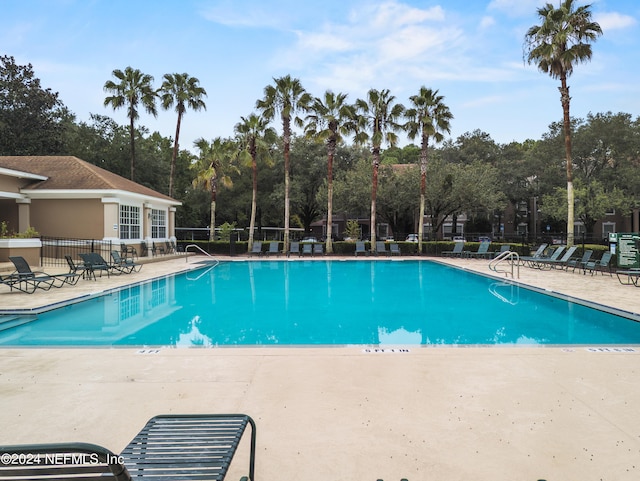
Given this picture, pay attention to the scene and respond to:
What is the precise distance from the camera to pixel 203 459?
2.44 metres

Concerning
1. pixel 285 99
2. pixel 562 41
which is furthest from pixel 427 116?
pixel 285 99

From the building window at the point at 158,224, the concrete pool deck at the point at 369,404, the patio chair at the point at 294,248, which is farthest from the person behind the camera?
the patio chair at the point at 294,248

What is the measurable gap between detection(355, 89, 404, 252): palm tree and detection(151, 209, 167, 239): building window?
→ 13.2 m

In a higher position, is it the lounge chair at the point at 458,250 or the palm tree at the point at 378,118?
the palm tree at the point at 378,118

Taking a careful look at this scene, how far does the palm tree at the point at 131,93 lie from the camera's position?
101 ft

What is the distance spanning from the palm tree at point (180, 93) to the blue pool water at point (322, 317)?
19.2 m

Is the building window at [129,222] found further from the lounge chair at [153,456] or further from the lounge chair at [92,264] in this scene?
the lounge chair at [153,456]

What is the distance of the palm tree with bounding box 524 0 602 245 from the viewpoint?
65.1 ft

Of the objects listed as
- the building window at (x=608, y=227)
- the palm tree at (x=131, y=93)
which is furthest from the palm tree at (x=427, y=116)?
the building window at (x=608, y=227)

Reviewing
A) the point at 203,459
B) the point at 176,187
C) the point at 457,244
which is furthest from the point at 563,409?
the point at 176,187

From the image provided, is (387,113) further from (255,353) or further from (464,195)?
(255,353)

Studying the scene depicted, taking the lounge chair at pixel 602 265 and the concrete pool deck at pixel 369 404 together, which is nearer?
the concrete pool deck at pixel 369 404

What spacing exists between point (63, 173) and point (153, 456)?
2317 cm

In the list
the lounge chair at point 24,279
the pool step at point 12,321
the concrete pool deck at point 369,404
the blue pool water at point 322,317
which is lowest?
the blue pool water at point 322,317
